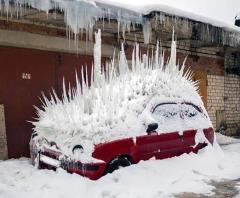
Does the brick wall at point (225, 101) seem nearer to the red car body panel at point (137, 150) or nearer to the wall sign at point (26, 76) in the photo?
the red car body panel at point (137, 150)

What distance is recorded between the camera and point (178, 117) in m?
8.55

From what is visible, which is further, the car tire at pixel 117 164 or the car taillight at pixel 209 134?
the car taillight at pixel 209 134

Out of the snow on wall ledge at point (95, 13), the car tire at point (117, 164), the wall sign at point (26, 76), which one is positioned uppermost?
the snow on wall ledge at point (95, 13)

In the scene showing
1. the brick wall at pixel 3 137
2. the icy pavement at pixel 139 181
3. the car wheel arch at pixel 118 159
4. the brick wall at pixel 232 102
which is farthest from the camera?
the brick wall at pixel 232 102

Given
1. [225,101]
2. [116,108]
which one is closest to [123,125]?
[116,108]

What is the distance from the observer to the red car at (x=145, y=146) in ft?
23.1

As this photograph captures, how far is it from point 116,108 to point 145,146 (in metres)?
0.86

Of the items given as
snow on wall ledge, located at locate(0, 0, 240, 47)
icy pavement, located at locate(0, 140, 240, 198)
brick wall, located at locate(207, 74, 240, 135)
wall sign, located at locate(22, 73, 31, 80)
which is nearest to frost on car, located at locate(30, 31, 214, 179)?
icy pavement, located at locate(0, 140, 240, 198)

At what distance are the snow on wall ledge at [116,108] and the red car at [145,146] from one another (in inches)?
3.3

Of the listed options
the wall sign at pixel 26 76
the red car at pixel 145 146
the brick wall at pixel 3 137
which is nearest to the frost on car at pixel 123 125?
the red car at pixel 145 146

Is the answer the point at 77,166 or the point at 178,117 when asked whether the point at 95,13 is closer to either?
the point at 178,117

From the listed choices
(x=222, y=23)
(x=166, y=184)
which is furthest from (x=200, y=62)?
(x=166, y=184)

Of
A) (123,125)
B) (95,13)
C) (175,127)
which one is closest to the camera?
(123,125)

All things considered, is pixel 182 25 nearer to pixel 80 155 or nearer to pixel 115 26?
pixel 115 26
